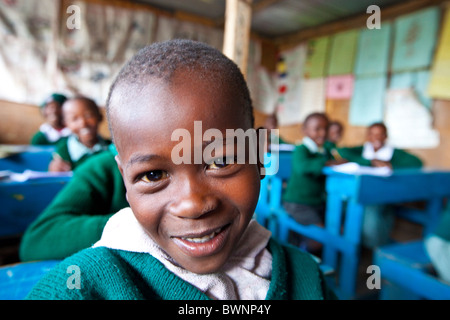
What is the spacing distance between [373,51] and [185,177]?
203 inches

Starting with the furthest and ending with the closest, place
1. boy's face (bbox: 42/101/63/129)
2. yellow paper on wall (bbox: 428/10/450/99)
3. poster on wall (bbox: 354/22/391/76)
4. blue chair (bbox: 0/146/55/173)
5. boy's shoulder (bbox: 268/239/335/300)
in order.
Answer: poster on wall (bbox: 354/22/391/76), yellow paper on wall (bbox: 428/10/450/99), boy's face (bbox: 42/101/63/129), blue chair (bbox: 0/146/55/173), boy's shoulder (bbox: 268/239/335/300)

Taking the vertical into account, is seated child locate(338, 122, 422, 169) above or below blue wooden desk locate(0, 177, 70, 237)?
above

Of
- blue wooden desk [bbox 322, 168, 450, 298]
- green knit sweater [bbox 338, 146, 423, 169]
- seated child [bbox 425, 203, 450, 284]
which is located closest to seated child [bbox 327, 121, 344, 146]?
green knit sweater [bbox 338, 146, 423, 169]

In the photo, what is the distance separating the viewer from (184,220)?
0.47 m

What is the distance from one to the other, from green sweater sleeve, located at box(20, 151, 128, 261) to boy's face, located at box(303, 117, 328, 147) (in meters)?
2.54

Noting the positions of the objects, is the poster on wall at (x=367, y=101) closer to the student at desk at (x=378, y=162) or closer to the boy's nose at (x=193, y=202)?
the student at desk at (x=378, y=162)

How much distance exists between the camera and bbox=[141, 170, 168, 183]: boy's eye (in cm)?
47

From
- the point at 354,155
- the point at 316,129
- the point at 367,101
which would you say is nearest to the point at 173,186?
the point at 316,129

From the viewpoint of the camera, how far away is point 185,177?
0.45 m

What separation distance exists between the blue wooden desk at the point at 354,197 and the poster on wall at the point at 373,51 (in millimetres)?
2483

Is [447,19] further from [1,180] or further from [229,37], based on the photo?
[1,180]

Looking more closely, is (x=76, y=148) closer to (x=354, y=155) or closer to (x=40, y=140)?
(x=40, y=140)

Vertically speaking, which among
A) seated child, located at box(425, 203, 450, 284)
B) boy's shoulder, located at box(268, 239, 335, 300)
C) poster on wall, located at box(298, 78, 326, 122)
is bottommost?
seated child, located at box(425, 203, 450, 284)

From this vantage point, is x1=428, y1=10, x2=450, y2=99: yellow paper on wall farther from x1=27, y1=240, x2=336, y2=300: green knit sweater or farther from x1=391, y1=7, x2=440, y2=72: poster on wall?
x1=27, y1=240, x2=336, y2=300: green knit sweater
